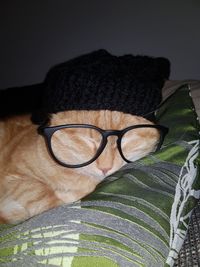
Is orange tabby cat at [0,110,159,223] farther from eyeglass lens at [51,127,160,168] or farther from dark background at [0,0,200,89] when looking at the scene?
dark background at [0,0,200,89]

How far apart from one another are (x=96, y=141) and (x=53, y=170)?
18cm

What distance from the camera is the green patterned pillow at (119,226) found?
0.54m

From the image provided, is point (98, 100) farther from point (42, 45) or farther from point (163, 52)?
point (42, 45)

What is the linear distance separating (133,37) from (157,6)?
235 millimetres

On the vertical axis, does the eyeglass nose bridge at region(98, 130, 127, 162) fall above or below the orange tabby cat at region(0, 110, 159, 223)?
above

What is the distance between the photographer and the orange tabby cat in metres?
0.93

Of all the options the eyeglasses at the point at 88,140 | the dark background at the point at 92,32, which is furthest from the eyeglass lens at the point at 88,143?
the dark background at the point at 92,32

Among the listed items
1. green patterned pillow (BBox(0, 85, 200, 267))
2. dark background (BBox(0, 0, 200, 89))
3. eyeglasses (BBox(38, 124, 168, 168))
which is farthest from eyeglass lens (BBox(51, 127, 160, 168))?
dark background (BBox(0, 0, 200, 89))

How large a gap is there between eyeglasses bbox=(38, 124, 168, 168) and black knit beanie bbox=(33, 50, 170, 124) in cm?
6

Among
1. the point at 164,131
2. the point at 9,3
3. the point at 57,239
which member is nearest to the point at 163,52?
the point at 9,3

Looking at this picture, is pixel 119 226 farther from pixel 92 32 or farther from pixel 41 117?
pixel 92 32

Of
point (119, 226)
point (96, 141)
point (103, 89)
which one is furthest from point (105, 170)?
point (119, 226)

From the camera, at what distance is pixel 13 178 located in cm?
102

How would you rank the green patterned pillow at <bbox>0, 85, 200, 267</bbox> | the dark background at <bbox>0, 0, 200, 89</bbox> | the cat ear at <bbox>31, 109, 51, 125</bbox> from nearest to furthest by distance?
1. the green patterned pillow at <bbox>0, 85, 200, 267</bbox>
2. the cat ear at <bbox>31, 109, 51, 125</bbox>
3. the dark background at <bbox>0, 0, 200, 89</bbox>
